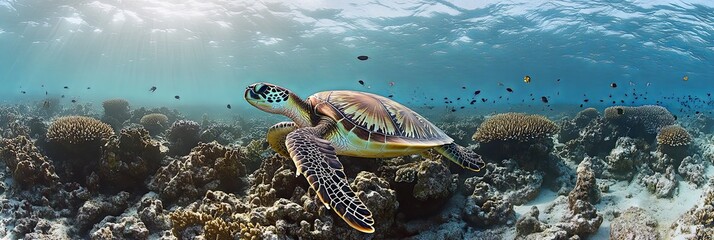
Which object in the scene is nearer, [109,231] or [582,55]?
[109,231]

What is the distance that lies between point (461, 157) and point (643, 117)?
24.2 ft

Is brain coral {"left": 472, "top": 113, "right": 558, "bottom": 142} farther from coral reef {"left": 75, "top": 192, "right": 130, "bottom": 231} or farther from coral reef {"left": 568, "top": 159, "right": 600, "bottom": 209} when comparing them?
coral reef {"left": 75, "top": 192, "right": 130, "bottom": 231}

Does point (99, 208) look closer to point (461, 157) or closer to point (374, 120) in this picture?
point (374, 120)

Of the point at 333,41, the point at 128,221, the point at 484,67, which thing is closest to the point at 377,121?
the point at 128,221

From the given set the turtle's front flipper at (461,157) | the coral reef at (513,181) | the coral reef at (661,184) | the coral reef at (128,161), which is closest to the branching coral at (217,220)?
the coral reef at (128,161)

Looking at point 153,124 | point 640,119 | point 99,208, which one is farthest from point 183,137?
point 640,119

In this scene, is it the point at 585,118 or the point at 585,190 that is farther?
the point at 585,118

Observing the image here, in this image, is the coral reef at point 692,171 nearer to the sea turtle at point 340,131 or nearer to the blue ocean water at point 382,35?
the sea turtle at point 340,131

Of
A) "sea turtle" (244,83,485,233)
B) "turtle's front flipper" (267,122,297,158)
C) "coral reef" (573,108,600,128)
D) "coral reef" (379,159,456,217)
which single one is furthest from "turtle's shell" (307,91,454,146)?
"coral reef" (573,108,600,128)

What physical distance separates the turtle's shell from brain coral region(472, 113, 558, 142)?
2.27 meters

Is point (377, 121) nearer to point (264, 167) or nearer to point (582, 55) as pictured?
point (264, 167)

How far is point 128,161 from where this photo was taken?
19.8ft

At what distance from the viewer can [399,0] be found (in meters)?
22.9

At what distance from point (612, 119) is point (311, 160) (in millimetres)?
9766
